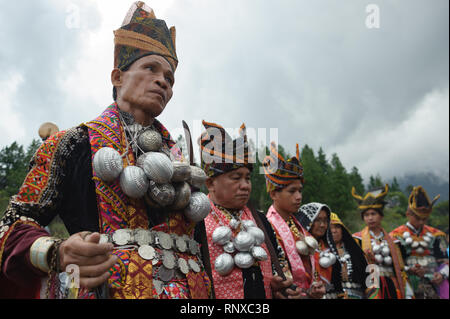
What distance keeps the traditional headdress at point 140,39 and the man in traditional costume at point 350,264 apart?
596cm

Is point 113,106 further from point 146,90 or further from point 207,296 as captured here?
point 207,296

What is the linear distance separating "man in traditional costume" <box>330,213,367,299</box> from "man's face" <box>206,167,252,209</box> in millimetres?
3881

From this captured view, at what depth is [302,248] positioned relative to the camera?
520 centimetres

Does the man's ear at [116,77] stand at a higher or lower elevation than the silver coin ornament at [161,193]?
higher

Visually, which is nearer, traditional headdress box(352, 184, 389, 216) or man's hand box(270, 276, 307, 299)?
man's hand box(270, 276, 307, 299)

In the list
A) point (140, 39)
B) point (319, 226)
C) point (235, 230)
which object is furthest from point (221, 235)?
point (319, 226)

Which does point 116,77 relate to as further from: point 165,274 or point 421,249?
point 421,249

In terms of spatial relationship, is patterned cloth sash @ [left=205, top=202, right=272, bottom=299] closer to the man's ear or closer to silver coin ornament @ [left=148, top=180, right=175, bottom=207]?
silver coin ornament @ [left=148, top=180, right=175, bottom=207]

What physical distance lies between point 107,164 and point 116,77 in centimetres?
92

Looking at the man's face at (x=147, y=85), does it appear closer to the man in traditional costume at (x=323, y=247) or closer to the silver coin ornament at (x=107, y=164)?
the silver coin ornament at (x=107, y=164)

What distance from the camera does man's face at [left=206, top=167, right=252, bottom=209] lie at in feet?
13.8

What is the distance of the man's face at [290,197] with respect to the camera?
5527 millimetres

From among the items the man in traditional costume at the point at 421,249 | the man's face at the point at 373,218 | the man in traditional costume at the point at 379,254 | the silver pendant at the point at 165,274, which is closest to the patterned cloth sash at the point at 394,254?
the man in traditional costume at the point at 379,254

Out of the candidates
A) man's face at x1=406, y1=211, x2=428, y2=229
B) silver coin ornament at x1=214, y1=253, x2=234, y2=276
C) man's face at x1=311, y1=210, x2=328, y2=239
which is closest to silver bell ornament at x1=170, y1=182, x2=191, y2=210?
silver coin ornament at x1=214, y1=253, x2=234, y2=276
